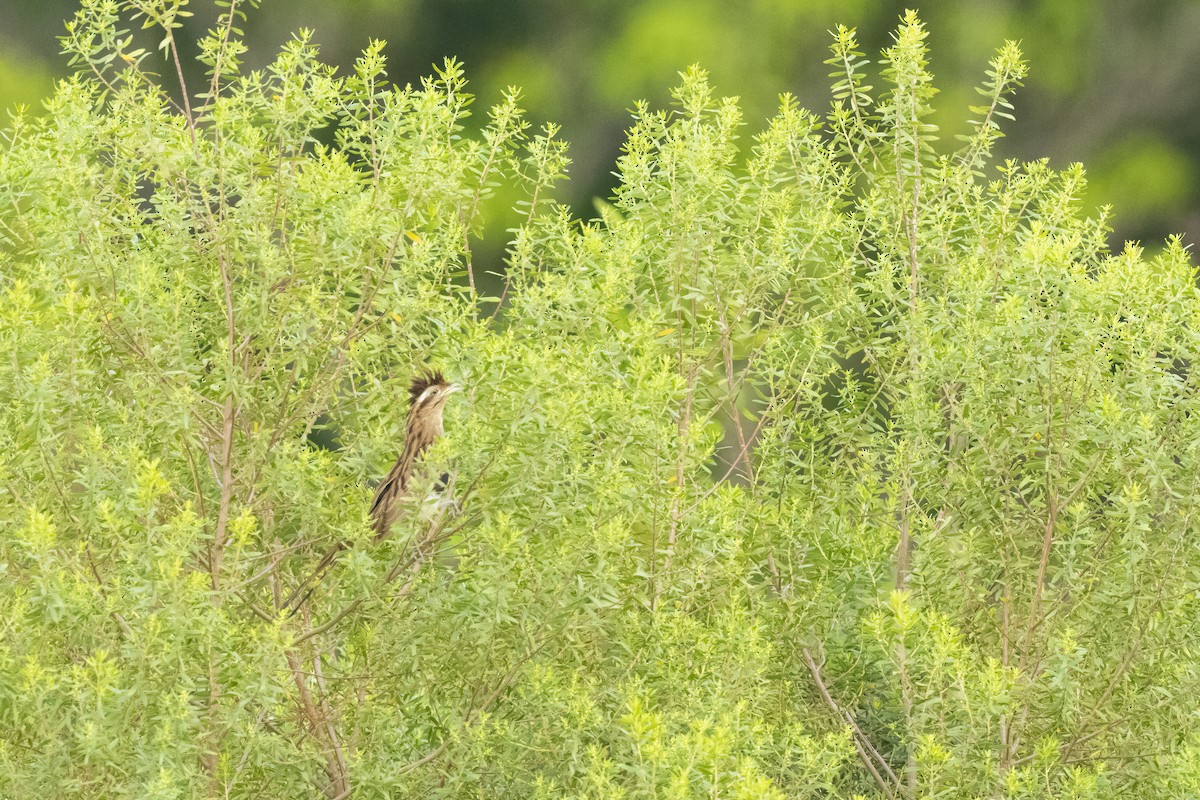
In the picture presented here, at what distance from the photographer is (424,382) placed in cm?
452

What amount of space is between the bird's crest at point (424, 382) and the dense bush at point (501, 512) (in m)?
0.08

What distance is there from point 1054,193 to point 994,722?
5.64 ft

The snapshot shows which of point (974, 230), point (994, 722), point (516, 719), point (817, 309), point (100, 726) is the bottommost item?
point (100, 726)

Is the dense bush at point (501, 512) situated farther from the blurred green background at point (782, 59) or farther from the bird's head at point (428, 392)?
the blurred green background at point (782, 59)

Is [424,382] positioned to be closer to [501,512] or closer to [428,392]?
[428,392]

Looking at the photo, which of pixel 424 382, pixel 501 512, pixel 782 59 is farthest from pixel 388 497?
pixel 782 59

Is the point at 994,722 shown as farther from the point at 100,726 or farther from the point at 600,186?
the point at 600,186

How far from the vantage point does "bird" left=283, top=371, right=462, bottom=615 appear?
4.09 m

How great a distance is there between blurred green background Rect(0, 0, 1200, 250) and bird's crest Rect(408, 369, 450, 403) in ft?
25.8

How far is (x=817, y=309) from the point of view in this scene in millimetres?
4906

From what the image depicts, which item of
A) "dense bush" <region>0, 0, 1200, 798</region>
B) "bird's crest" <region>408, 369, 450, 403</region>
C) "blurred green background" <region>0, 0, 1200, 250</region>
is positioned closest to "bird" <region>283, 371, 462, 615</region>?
"bird's crest" <region>408, 369, 450, 403</region>

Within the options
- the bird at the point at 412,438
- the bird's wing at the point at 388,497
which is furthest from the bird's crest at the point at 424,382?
the bird's wing at the point at 388,497

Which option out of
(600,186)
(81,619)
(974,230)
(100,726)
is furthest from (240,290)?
(600,186)

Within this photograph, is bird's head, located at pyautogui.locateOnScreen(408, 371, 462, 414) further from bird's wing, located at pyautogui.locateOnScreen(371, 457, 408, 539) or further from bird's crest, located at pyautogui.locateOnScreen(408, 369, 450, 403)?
bird's wing, located at pyautogui.locateOnScreen(371, 457, 408, 539)
